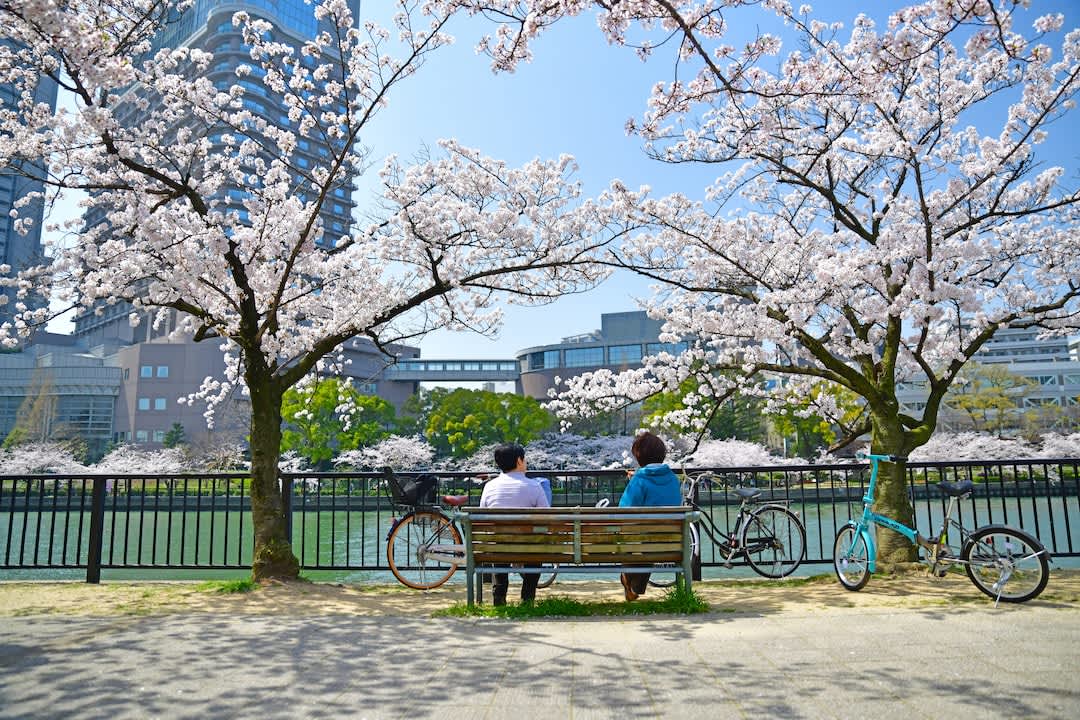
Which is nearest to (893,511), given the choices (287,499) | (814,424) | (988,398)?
(287,499)

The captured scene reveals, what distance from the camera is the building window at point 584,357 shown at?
74.9m

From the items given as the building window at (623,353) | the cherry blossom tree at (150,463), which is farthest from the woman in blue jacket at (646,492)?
the building window at (623,353)

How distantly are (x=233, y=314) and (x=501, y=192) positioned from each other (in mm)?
3951

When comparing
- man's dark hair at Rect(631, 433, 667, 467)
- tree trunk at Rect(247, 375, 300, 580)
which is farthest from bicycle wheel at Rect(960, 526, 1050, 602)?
tree trunk at Rect(247, 375, 300, 580)

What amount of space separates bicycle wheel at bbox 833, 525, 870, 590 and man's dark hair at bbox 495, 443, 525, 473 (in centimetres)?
283

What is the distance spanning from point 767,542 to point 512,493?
2783 mm

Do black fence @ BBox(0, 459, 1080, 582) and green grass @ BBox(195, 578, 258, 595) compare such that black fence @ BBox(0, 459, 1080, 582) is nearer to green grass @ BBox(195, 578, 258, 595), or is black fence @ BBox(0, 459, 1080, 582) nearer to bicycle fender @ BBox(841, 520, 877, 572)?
green grass @ BBox(195, 578, 258, 595)

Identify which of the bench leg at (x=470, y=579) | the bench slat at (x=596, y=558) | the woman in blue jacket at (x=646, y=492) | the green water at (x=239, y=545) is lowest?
the green water at (x=239, y=545)

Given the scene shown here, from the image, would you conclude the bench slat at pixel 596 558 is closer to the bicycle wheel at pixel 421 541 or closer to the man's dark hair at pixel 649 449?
the man's dark hair at pixel 649 449

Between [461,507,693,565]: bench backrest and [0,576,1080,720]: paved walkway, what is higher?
[461,507,693,565]: bench backrest

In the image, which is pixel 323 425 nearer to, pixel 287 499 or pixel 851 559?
pixel 287 499

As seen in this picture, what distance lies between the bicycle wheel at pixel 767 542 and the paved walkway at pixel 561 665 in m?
1.64

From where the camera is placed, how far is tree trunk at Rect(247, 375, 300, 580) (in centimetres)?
669

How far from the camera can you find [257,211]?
28.0ft
